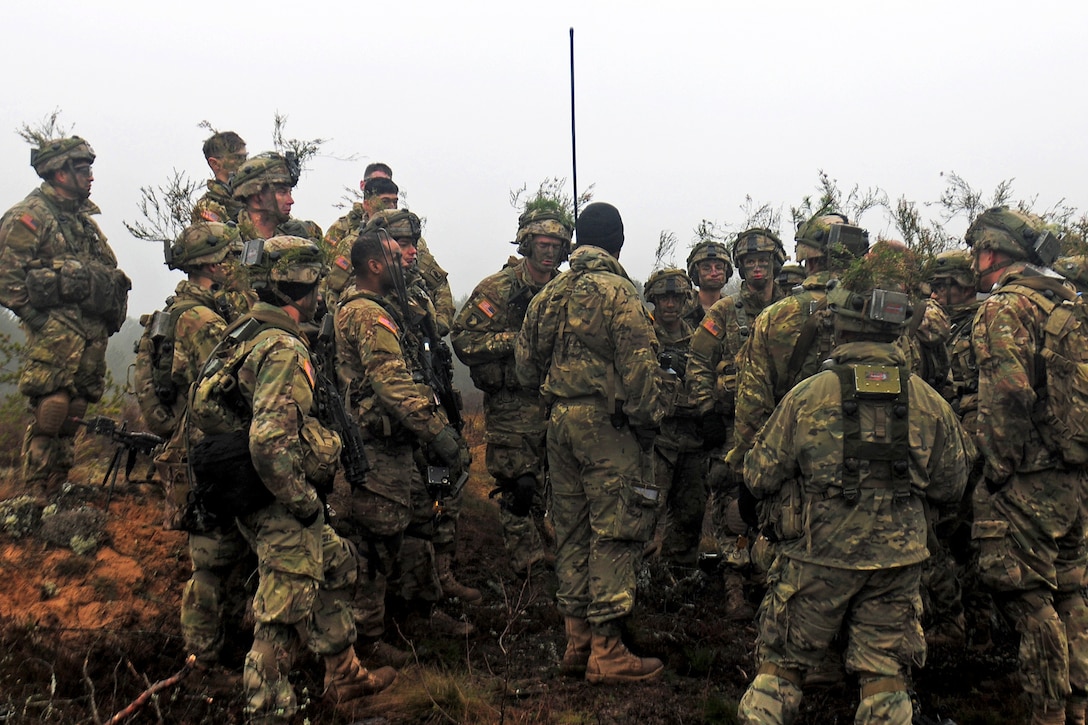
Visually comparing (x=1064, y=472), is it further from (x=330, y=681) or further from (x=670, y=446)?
(x=330, y=681)

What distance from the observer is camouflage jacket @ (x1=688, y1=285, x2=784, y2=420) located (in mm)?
6637

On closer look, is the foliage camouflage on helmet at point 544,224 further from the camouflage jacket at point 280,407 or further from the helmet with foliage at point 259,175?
the camouflage jacket at point 280,407

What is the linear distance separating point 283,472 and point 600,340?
2271 mm

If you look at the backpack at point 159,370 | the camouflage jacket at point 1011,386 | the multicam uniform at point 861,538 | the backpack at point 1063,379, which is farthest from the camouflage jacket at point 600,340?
the backpack at point 159,370

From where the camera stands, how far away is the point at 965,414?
5578 millimetres

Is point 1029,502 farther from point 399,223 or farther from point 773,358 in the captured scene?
point 399,223

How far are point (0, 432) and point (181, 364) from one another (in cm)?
602

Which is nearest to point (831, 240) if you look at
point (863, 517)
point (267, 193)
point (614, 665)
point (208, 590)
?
point (863, 517)

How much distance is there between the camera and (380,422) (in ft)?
17.4

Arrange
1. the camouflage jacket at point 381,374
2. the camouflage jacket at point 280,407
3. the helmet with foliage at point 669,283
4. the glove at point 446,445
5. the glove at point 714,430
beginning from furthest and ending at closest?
the helmet with foliage at point 669,283
the glove at point 714,430
the glove at point 446,445
the camouflage jacket at point 381,374
the camouflage jacket at point 280,407

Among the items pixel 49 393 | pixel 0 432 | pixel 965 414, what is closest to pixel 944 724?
pixel 965 414

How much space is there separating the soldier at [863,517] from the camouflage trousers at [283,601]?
7.39ft

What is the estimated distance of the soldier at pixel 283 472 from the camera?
3701mm

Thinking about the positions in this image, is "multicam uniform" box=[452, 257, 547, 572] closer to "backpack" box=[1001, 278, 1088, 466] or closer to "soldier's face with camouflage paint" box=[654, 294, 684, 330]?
"soldier's face with camouflage paint" box=[654, 294, 684, 330]
